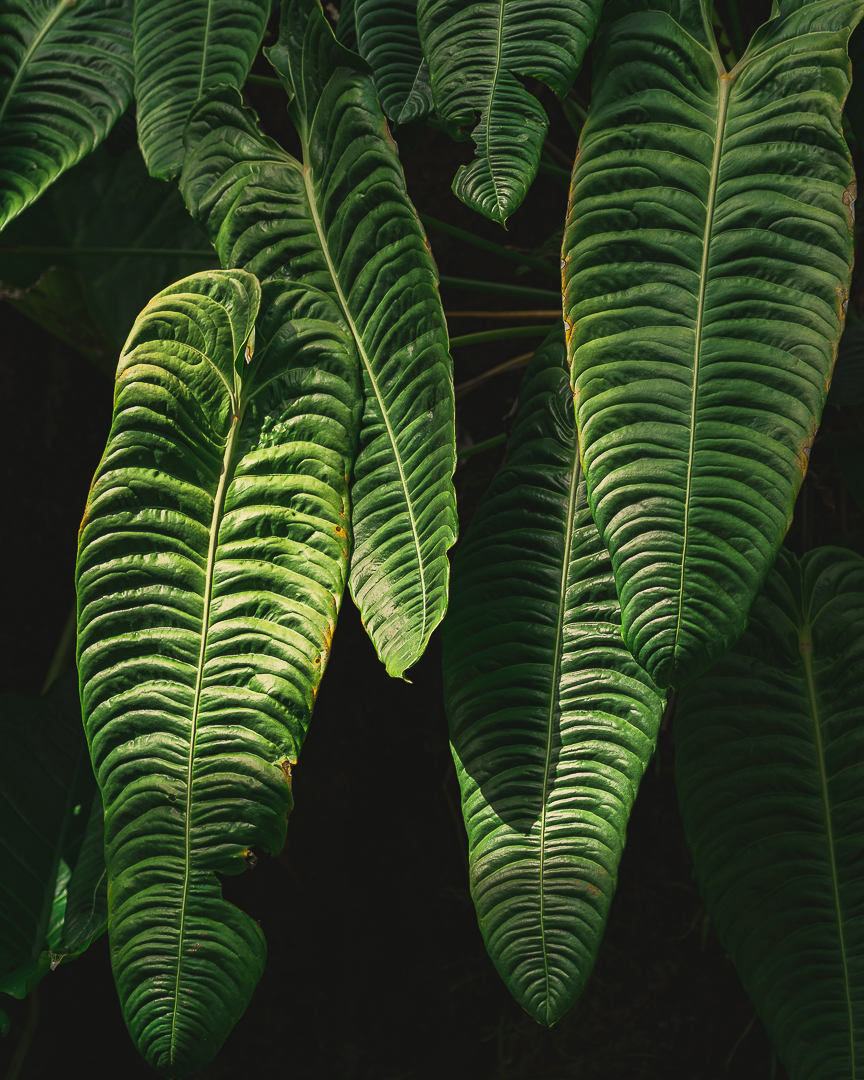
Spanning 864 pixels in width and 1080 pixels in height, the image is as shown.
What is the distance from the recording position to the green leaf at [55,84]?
0.86 meters

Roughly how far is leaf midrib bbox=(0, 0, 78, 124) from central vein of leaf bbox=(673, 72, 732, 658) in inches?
29.3

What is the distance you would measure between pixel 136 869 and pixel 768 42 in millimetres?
841

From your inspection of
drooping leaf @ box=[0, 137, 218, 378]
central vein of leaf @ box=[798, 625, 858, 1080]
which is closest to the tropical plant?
central vein of leaf @ box=[798, 625, 858, 1080]

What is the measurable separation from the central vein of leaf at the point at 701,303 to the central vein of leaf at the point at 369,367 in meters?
0.19

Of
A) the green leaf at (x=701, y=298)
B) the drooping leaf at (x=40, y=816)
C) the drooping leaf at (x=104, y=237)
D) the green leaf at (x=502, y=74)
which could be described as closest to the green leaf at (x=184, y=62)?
the green leaf at (x=502, y=74)

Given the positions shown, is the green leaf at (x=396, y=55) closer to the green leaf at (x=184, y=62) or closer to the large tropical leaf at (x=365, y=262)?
the large tropical leaf at (x=365, y=262)

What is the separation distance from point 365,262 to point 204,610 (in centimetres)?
34

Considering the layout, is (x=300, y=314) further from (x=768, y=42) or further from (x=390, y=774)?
(x=390, y=774)

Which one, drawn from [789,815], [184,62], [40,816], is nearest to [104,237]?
[184,62]

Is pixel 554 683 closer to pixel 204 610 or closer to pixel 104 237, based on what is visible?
pixel 204 610

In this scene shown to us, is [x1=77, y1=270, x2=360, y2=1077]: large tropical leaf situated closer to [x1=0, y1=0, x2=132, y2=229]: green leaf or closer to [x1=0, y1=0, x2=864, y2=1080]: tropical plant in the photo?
[x1=0, y1=0, x2=864, y2=1080]: tropical plant

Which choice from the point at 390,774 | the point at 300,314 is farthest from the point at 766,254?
the point at 390,774

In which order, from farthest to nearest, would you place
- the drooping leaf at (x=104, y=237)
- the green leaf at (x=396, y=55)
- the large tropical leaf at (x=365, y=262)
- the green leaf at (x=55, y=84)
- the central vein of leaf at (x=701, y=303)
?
the drooping leaf at (x=104, y=237) < the green leaf at (x=55, y=84) < the green leaf at (x=396, y=55) < the large tropical leaf at (x=365, y=262) < the central vein of leaf at (x=701, y=303)

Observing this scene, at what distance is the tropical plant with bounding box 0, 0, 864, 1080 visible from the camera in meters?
0.60
